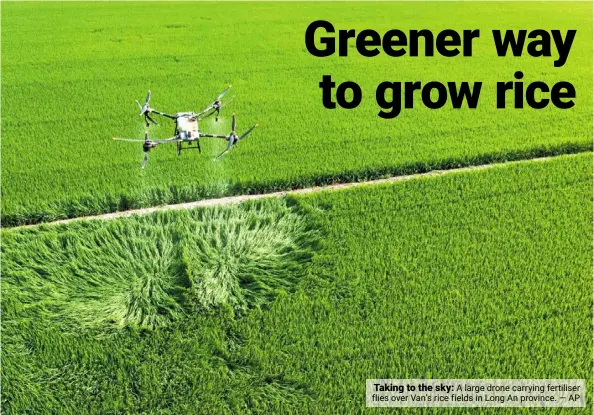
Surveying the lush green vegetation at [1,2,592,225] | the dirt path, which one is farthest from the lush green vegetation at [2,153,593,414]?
the lush green vegetation at [1,2,592,225]

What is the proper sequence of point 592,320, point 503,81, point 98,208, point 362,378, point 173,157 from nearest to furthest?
1. point 362,378
2. point 592,320
3. point 98,208
4. point 173,157
5. point 503,81

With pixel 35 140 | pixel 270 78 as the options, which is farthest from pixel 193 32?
pixel 35 140

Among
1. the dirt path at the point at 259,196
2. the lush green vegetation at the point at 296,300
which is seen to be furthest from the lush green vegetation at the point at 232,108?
the lush green vegetation at the point at 296,300

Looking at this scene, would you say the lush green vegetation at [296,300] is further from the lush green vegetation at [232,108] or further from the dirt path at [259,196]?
the lush green vegetation at [232,108]

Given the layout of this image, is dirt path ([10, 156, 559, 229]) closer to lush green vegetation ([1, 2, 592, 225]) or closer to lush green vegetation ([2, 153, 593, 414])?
lush green vegetation ([1, 2, 592, 225])

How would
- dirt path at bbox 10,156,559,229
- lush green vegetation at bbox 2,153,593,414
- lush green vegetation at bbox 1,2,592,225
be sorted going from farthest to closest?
lush green vegetation at bbox 1,2,592,225 < dirt path at bbox 10,156,559,229 < lush green vegetation at bbox 2,153,593,414

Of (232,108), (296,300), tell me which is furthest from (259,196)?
(232,108)

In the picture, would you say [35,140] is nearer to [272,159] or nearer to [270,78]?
[272,159]
